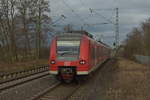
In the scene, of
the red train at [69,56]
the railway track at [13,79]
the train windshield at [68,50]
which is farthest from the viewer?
the railway track at [13,79]

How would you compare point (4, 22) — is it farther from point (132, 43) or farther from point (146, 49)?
point (132, 43)

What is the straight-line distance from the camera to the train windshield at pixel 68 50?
12656 millimetres

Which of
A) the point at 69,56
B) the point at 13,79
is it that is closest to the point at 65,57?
the point at 69,56

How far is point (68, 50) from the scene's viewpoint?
42.0 ft

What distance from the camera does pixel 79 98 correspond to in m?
9.61

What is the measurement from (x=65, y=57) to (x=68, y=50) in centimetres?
42

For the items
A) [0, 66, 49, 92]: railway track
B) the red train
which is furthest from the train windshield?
[0, 66, 49, 92]: railway track

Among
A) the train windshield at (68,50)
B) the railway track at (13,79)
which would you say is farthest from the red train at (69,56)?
the railway track at (13,79)

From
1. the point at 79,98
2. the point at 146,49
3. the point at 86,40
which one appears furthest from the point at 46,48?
the point at 79,98

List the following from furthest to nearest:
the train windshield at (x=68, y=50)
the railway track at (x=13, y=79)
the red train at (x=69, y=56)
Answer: the railway track at (x=13, y=79) → the train windshield at (x=68, y=50) → the red train at (x=69, y=56)

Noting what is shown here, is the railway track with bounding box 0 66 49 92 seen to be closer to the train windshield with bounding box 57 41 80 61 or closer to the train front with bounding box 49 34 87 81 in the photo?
the train front with bounding box 49 34 87 81

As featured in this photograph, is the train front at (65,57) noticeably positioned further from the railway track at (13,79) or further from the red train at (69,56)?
the railway track at (13,79)

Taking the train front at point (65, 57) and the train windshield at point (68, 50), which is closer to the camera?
the train front at point (65, 57)

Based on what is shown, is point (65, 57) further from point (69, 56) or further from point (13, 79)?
point (13, 79)
